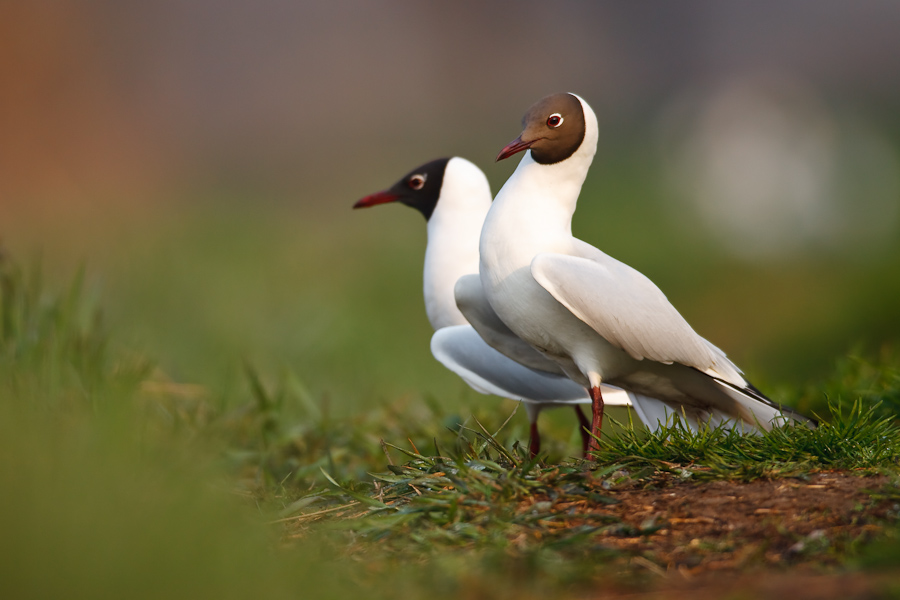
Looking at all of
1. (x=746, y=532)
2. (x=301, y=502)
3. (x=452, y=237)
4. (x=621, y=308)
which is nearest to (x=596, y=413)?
(x=621, y=308)

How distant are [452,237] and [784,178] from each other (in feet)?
26.3

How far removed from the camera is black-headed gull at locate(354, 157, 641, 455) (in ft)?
14.4

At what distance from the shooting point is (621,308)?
11.5ft

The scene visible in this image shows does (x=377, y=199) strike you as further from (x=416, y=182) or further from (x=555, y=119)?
(x=555, y=119)

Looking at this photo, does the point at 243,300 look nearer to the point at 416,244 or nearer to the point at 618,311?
the point at 416,244

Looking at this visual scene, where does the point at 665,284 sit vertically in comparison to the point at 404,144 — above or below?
below

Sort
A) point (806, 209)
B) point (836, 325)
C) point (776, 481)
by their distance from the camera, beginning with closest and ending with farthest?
point (776, 481) → point (836, 325) → point (806, 209)

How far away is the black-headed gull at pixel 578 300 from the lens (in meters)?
3.52

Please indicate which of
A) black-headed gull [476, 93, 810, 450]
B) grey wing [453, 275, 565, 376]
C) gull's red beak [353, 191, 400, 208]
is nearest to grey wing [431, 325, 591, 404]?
grey wing [453, 275, 565, 376]

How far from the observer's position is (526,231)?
373 cm

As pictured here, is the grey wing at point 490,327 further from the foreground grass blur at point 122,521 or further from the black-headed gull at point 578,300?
the foreground grass blur at point 122,521

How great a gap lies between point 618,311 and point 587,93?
19.9m

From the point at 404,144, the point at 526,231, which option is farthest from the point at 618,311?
the point at 404,144

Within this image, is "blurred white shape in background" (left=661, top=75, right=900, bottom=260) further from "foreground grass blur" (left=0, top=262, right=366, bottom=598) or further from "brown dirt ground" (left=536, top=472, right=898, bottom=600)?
"foreground grass blur" (left=0, top=262, right=366, bottom=598)
